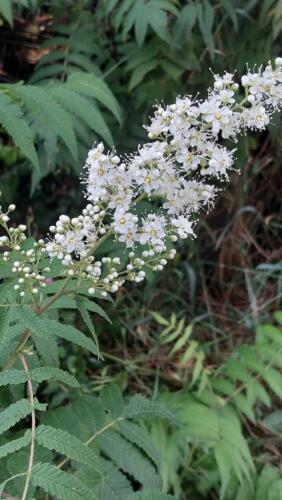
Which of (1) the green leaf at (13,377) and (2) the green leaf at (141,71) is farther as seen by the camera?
(2) the green leaf at (141,71)

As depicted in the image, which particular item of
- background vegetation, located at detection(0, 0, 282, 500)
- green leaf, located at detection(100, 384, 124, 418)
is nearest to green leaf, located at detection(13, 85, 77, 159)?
background vegetation, located at detection(0, 0, 282, 500)

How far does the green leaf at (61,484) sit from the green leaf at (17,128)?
0.96m

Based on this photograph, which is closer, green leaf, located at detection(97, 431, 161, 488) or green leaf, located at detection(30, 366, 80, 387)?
green leaf, located at detection(30, 366, 80, 387)

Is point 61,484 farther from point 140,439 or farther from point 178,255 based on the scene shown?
point 178,255

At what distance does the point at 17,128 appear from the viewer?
1.94 metres

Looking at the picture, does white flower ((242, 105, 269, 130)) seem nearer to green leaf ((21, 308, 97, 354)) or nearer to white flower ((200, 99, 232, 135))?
white flower ((200, 99, 232, 135))

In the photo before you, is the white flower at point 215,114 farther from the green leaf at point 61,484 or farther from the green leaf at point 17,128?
the green leaf at point 61,484

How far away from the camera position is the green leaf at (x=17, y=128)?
192 centimetres

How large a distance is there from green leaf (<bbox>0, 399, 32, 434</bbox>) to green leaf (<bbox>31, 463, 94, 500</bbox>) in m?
0.12

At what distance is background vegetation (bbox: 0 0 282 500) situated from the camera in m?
2.18

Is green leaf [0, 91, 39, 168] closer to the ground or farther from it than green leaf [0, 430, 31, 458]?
farther from it

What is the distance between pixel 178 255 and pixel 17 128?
7.71 ft

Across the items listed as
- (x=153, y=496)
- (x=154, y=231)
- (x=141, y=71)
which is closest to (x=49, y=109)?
(x=154, y=231)

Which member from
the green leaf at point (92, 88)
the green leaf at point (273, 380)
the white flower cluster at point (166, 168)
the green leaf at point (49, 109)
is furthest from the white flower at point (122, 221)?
the green leaf at point (273, 380)
